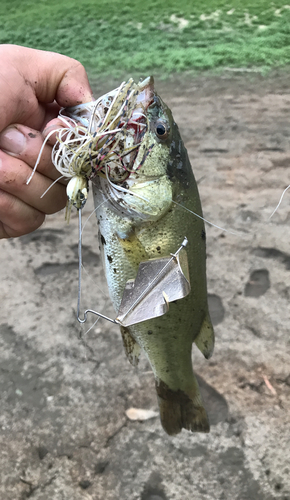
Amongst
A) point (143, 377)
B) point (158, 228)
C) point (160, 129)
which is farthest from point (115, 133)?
point (143, 377)

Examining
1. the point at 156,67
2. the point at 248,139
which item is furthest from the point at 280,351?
the point at 156,67

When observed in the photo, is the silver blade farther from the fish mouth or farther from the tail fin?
the tail fin

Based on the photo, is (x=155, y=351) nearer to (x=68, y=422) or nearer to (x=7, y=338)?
(x=68, y=422)

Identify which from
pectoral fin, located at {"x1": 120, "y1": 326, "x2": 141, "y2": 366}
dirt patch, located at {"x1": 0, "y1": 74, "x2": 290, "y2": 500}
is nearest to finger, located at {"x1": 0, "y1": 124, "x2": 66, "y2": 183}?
pectoral fin, located at {"x1": 120, "y1": 326, "x2": 141, "y2": 366}

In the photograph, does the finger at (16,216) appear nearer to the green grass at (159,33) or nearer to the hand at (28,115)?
the hand at (28,115)

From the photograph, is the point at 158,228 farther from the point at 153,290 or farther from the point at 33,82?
the point at 33,82

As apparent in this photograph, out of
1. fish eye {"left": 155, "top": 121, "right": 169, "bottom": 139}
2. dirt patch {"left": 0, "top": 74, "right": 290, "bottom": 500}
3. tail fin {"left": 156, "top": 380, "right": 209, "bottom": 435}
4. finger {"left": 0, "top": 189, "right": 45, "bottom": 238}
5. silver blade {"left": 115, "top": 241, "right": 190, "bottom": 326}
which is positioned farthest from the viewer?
dirt patch {"left": 0, "top": 74, "right": 290, "bottom": 500}
